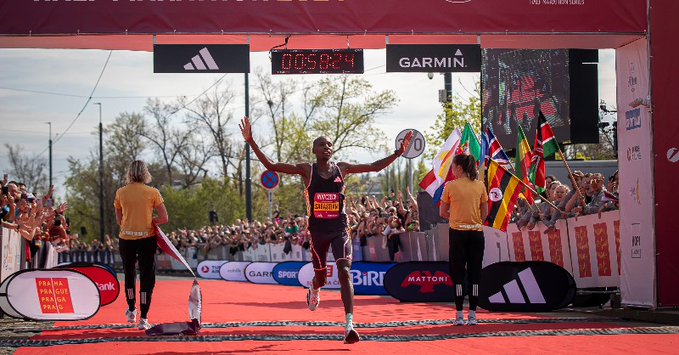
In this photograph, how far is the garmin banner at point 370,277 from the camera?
74.4ft

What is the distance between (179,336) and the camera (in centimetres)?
1213

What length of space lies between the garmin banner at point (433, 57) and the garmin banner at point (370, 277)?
→ 7.39 metres

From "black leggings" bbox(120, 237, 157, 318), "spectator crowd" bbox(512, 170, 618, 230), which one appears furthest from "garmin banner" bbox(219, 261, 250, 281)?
"black leggings" bbox(120, 237, 157, 318)

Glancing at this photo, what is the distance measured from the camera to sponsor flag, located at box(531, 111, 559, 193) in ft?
62.3

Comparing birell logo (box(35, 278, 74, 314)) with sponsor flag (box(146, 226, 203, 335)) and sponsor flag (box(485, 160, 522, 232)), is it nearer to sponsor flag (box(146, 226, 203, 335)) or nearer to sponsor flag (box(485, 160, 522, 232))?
sponsor flag (box(146, 226, 203, 335))

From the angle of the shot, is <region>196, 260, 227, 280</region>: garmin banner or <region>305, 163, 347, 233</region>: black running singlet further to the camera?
<region>196, 260, 227, 280</region>: garmin banner

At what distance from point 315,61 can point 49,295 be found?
481 cm

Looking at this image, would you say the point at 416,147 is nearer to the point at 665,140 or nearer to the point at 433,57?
the point at 433,57

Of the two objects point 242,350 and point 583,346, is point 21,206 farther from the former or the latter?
point 583,346

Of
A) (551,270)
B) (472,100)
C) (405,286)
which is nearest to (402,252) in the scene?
(405,286)

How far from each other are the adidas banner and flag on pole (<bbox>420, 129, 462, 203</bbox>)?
20.4 feet

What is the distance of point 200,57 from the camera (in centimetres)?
1551

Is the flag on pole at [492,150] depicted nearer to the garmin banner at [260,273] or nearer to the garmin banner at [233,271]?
the garmin banner at [260,273]

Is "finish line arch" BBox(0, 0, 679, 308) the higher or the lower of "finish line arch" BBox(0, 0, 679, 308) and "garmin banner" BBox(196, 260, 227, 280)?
the higher
